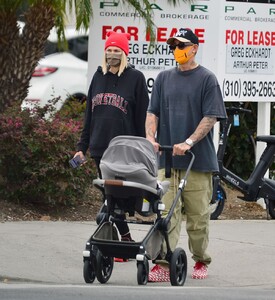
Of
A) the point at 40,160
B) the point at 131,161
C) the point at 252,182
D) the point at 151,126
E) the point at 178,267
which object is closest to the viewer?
the point at 131,161

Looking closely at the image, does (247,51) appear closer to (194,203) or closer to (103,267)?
(194,203)

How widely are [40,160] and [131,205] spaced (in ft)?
10.0

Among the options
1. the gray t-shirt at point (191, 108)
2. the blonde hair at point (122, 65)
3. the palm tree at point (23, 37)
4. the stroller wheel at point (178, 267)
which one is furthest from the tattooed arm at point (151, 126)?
the palm tree at point (23, 37)

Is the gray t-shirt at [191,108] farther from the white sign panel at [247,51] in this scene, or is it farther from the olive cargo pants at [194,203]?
the white sign panel at [247,51]

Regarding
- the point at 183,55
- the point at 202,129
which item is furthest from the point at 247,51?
the point at 202,129

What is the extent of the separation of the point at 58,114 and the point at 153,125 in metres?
3.05

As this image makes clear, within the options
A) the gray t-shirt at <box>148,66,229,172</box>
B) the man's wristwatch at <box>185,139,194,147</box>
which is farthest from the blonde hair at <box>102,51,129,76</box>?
the man's wristwatch at <box>185,139,194,147</box>

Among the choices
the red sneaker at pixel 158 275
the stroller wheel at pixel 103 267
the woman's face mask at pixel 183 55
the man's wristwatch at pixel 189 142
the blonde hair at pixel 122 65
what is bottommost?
the red sneaker at pixel 158 275

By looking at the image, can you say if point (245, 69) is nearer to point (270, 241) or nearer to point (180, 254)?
point (270, 241)

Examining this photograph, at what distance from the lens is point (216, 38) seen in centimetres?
1267

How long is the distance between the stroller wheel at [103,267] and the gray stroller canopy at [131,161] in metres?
0.64

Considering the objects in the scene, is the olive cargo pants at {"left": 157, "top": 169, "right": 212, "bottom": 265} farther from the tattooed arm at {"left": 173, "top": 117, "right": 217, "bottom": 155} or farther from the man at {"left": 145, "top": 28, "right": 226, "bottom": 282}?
the tattooed arm at {"left": 173, "top": 117, "right": 217, "bottom": 155}

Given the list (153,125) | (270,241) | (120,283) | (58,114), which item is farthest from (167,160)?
(58,114)

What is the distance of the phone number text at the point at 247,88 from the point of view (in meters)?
12.8
